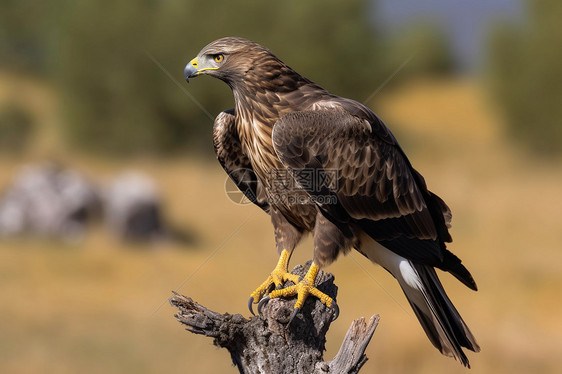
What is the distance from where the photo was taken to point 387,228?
5539mm

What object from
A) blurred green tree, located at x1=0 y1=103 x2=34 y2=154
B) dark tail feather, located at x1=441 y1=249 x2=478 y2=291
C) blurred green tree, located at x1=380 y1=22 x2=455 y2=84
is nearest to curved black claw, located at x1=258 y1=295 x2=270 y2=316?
dark tail feather, located at x1=441 y1=249 x2=478 y2=291

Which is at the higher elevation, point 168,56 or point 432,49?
point 432,49

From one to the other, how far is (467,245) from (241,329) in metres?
17.2

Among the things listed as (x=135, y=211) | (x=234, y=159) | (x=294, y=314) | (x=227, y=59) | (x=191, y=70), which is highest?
(x=135, y=211)

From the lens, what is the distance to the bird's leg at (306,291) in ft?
16.2

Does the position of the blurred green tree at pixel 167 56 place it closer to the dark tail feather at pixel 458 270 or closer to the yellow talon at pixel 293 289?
the yellow talon at pixel 293 289

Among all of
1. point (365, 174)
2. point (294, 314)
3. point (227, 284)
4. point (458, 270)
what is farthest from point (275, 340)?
point (227, 284)

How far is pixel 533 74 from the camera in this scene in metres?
35.3

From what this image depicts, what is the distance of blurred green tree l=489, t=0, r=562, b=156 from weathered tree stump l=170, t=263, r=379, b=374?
33.4 m

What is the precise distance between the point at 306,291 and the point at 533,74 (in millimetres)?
33602

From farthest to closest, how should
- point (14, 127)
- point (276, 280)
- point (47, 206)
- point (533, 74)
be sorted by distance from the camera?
point (533, 74)
point (14, 127)
point (47, 206)
point (276, 280)

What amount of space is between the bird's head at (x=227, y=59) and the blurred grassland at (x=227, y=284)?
2.43 m

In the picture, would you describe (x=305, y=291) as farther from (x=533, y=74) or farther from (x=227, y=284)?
(x=533, y=74)

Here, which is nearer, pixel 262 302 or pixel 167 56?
pixel 262 302
